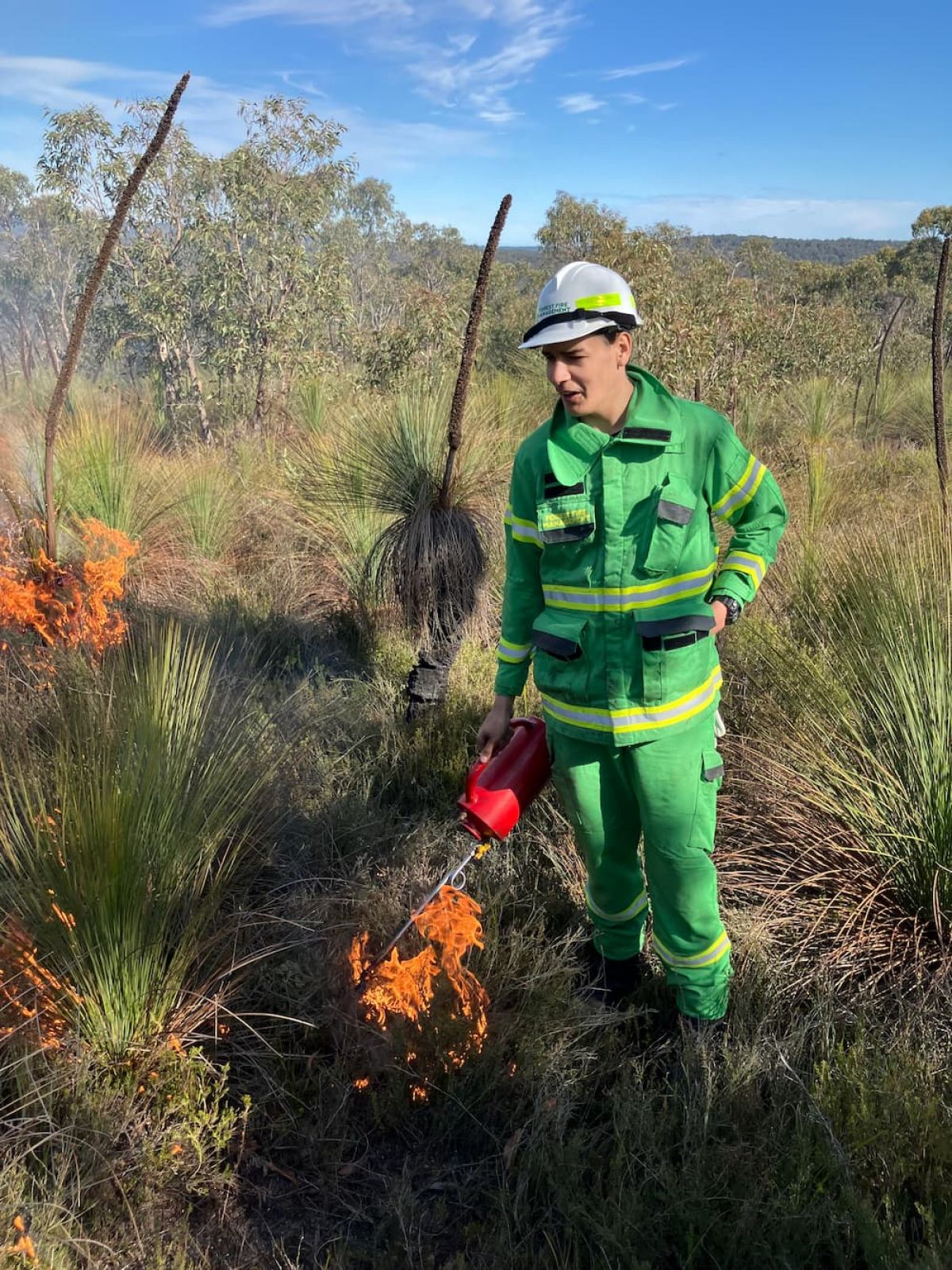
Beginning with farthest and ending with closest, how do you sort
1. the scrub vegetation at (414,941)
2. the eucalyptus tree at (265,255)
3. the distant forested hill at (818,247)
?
1. the distant forested hill at (818,247)
2. the eucalyptus tree at (265,255)
3. the scrub vegetation at (414,941)

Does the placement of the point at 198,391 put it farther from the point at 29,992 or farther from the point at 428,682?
the point at 29,992

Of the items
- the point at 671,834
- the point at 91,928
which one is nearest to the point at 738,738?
the point at 671,834

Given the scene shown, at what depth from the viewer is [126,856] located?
2033 mm

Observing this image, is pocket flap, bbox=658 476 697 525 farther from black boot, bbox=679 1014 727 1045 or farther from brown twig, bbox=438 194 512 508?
brown twig, bbox=438 194 512 508

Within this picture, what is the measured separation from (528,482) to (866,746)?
1.57 metres

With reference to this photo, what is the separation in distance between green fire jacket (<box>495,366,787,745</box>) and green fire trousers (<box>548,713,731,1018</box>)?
0.29 feet

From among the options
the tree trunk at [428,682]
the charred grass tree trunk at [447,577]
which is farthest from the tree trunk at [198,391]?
the tree trunk at [428,682]

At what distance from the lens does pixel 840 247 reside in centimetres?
7606

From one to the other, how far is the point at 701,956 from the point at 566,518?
1226 mm

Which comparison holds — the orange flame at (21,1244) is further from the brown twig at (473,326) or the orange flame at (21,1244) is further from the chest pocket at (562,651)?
the brown twig at (473,326)

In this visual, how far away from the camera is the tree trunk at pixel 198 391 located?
11.3m

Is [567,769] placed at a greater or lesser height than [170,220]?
lesser

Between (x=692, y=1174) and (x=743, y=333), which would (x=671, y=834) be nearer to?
(x=692, y=1174)

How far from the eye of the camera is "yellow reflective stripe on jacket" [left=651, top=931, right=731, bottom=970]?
2225 millimetres
